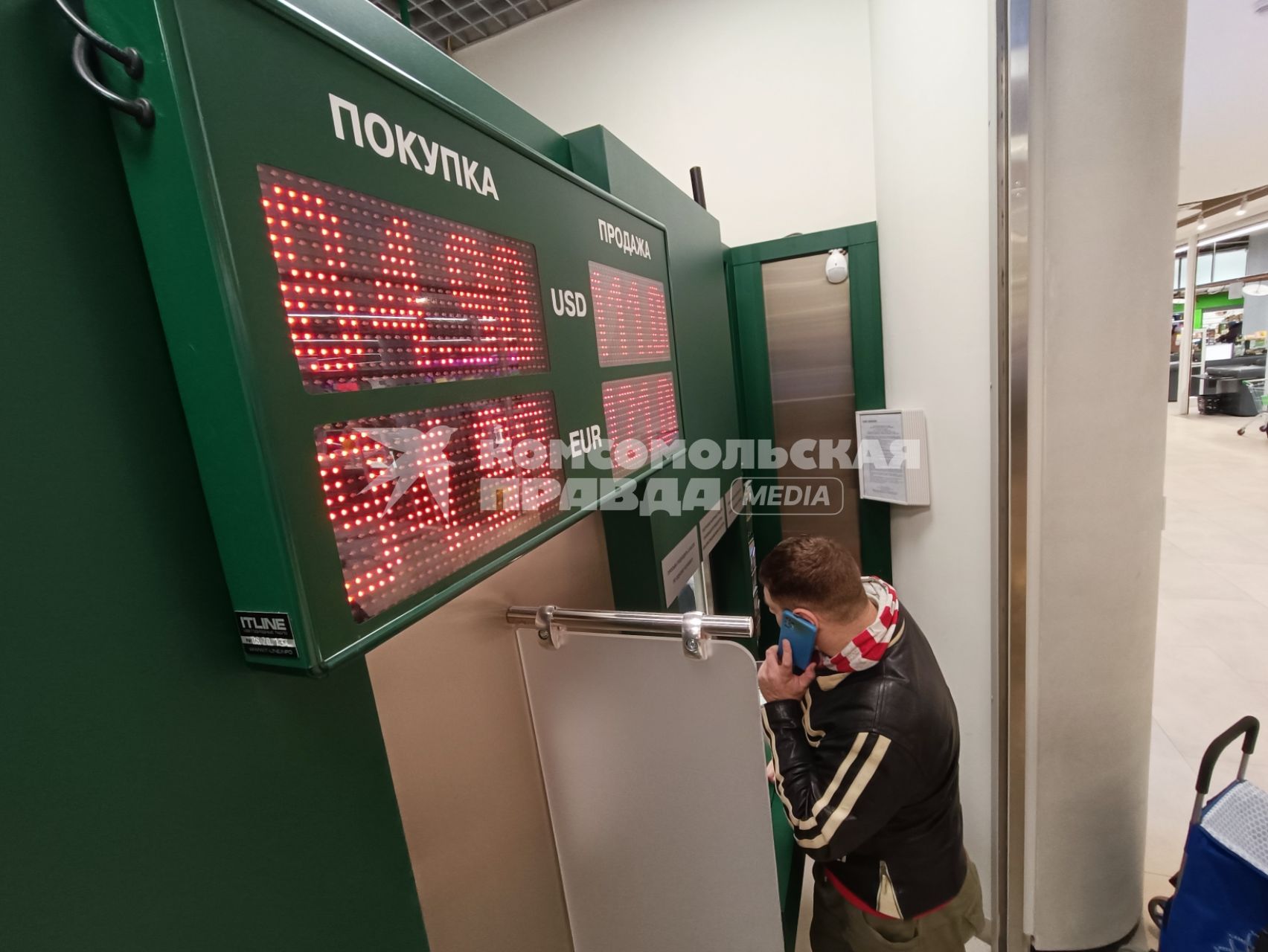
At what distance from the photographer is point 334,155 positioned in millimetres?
565

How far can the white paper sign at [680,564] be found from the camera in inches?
64.1

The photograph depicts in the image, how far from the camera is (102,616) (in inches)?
19.2

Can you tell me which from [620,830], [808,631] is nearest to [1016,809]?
[808,631]

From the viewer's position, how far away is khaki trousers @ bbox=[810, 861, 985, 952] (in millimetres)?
1532

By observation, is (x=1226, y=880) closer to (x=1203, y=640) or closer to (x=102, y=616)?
(x=102, y=616)

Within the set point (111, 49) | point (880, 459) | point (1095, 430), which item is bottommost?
point (880, 459)

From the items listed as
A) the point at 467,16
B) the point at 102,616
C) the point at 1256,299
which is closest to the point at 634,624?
the point at 102,616

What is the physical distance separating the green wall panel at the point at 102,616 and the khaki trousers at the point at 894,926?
1.56m

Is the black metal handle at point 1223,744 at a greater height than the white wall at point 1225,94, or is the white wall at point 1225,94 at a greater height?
the white wall at point 1225,94

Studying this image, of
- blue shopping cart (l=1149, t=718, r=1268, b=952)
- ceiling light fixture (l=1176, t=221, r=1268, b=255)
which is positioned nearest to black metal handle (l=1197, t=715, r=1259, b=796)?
blue shopping cart (l=1149, t=718, r=1268, b=952)

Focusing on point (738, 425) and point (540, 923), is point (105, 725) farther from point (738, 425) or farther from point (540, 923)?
point (738, 425)

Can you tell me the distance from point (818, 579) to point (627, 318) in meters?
0.82
